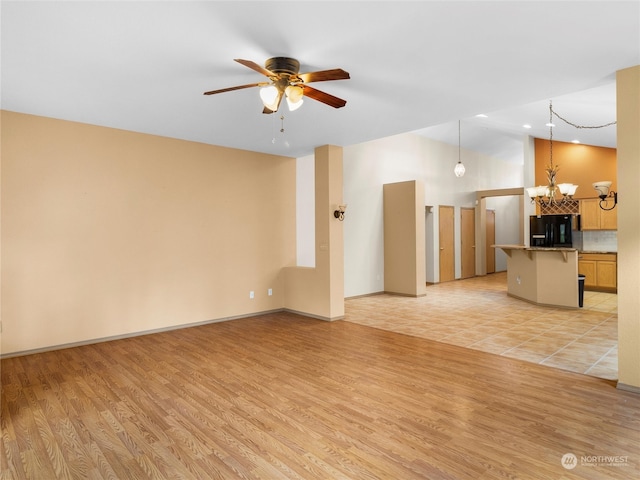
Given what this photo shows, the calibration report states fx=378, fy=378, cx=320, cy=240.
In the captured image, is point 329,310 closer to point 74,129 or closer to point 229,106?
point 229,106

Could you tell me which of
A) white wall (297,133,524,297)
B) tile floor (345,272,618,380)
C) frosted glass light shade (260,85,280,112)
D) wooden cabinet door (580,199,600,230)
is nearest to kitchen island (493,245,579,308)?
tile floor (345,272,618,380)

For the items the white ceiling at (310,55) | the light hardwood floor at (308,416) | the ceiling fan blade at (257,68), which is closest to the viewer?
the light hardwood floor at (308,416)

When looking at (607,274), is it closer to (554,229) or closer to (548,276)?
(554,229)

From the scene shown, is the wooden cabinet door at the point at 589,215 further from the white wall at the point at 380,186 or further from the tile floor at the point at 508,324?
the white wall at the point at 380,186

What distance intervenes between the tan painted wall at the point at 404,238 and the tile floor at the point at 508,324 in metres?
0.38

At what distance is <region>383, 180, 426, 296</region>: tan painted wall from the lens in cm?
805

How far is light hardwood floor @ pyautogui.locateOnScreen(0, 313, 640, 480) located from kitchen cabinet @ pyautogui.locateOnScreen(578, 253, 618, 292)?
6119 millimetres

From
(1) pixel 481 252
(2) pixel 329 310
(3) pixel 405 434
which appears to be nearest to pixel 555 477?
(3) pixel 405 434

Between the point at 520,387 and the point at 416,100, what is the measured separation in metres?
2.97

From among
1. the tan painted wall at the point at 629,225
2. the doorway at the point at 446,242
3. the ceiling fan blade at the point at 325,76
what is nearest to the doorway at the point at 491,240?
the doorway at the point at 446,242

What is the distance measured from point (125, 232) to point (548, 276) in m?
7.00

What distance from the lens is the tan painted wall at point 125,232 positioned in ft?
14.3

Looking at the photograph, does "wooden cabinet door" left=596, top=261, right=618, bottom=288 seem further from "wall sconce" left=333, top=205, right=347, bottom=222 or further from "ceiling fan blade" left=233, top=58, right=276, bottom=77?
"ceiling fan blade" left=233, top=58, right=276, bottom=77

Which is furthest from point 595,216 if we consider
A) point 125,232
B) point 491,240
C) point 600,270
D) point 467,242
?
point 125,232
